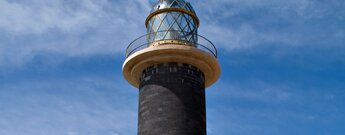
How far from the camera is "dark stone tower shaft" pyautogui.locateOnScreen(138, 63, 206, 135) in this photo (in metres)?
18.9

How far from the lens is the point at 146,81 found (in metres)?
20.4

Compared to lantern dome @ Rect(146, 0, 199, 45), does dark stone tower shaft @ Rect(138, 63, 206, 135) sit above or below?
below

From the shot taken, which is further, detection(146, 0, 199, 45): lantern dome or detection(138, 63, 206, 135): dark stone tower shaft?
detection(146, 0, 199, 45): lantern dome

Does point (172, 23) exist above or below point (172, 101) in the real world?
above

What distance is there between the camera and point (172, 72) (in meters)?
20.1

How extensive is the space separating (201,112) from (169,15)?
4.25 metres

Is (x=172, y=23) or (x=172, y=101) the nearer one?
(x=172, y=101)

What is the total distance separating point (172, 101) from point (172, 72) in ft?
4.14

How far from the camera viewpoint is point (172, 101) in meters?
19.3

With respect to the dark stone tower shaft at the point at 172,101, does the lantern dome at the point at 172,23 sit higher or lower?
higher

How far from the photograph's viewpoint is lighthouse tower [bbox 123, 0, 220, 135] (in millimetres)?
19109

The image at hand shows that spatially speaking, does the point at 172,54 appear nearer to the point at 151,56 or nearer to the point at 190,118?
the point at 151,56

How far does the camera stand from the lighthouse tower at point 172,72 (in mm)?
19109

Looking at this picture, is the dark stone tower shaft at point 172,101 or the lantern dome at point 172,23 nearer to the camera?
the dark stone tower shaft at point 172,101
